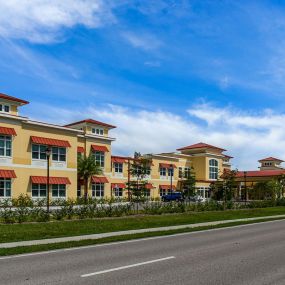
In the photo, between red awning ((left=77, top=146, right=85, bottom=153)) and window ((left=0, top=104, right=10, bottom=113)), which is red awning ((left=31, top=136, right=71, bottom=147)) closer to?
window ((left=0, top=104, right=10, bottom=113))

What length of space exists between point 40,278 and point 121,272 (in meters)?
1.63

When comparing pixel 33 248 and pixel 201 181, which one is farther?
pixel 201 181

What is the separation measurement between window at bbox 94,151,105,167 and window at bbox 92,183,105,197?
266 centimetres

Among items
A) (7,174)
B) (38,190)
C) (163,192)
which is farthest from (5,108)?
(163,192)

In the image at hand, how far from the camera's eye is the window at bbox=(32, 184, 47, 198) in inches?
1800

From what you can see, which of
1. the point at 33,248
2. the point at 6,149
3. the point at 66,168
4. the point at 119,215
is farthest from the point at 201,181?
the point at 33,248

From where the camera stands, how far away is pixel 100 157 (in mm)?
56875

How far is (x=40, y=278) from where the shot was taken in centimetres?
836

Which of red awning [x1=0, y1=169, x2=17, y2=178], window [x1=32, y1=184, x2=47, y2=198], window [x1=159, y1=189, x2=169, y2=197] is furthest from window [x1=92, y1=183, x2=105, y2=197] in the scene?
window [x1=159, y1=189, x2=169, y2=197]

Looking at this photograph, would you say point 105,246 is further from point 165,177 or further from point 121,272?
point 165,177

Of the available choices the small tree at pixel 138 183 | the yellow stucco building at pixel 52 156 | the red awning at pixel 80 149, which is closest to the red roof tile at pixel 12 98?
the yellow stucco building at pixel 52 156

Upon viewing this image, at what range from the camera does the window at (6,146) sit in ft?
140

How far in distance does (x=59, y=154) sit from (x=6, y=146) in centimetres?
693

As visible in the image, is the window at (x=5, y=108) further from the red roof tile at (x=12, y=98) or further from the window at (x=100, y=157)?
the window at (x=100, y=157)
